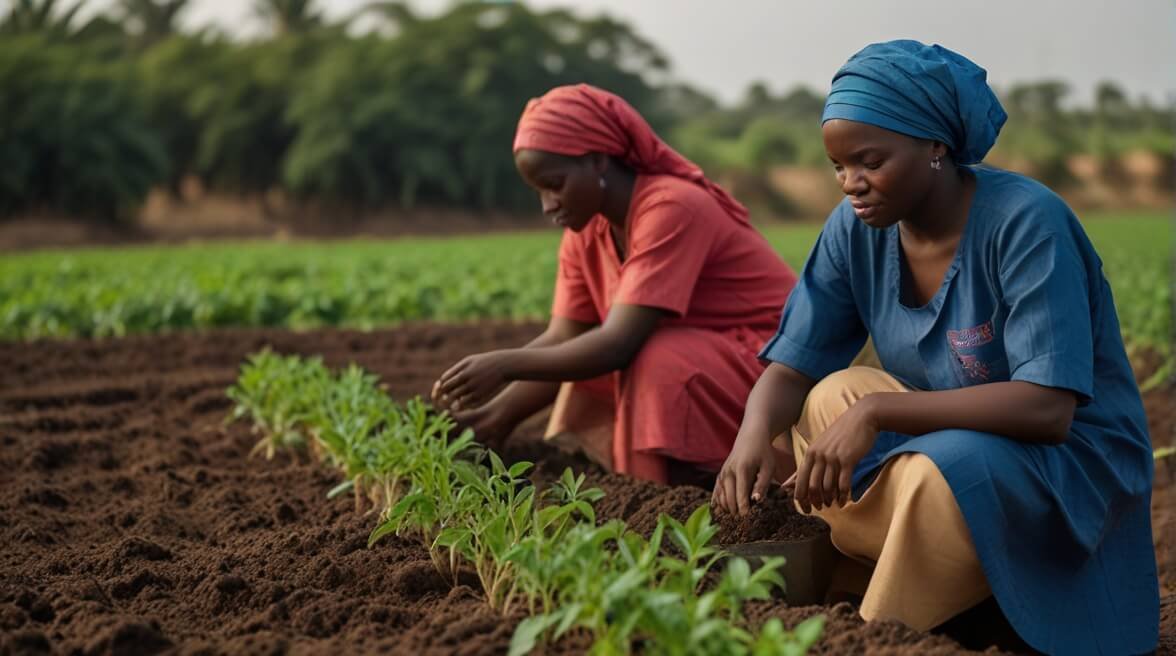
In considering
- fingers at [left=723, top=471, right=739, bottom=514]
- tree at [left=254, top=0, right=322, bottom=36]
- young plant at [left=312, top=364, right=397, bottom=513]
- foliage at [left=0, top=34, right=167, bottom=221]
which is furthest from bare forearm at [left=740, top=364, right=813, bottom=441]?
tree at [left=254, top=0, right=322, bottom=36]

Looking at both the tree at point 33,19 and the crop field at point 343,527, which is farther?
the tree at point 33,19

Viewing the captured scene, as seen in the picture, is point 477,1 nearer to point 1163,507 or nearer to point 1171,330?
point 1171,330

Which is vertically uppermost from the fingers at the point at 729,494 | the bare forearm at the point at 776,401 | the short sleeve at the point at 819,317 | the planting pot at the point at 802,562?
the short sleeve at the point at 819,317

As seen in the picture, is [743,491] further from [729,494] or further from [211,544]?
[211,544]

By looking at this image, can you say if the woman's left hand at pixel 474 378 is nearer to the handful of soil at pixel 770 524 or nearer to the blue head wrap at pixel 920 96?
the handful of soil at pixel 770 524

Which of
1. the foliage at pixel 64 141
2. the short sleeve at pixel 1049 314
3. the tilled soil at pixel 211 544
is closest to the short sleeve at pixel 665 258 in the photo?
the tilled soil at pixel 211 544

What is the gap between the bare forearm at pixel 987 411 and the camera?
6.86 feet

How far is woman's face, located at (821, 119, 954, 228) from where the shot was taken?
7.25ft

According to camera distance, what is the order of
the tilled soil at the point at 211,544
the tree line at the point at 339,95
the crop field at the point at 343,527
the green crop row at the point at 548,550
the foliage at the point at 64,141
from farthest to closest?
the tree line at the point at 339,95, the foliage at the point at 64,141, the tilled soil at the point at 211,544, the crop field at the point at 343,527, the green crop row at the point at 548,550

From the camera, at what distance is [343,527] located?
2.86 metres

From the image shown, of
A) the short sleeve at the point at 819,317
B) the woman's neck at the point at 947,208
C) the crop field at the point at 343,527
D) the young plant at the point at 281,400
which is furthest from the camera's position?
the young plant at the point at 281,400

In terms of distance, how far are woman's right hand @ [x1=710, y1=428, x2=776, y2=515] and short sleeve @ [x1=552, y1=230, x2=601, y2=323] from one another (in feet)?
4.70

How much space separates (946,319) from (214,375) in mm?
4219

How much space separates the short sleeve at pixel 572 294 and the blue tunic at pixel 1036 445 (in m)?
1.37
